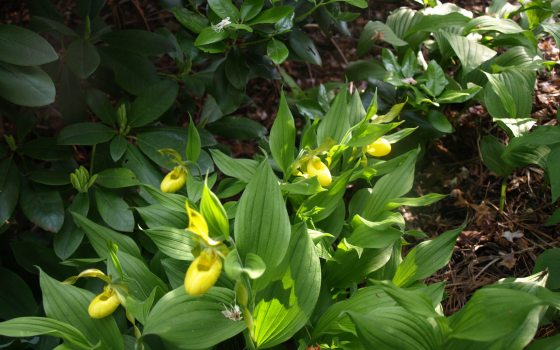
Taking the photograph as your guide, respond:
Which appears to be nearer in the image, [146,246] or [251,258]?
[251,258]

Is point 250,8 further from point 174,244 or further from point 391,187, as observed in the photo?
point 174,244

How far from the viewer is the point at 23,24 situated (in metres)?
2.53

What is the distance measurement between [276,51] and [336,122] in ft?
0.97

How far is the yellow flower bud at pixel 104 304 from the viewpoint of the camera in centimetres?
124

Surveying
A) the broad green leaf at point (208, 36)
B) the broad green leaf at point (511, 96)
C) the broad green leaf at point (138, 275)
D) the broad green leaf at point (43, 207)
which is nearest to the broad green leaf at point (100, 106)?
the broad green leaf at point (43, 207)

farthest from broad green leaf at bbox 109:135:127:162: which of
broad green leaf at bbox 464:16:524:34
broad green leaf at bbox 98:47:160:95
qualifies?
broad green leaf at bbox 464:16:524:34

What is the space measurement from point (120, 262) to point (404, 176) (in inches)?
30.0

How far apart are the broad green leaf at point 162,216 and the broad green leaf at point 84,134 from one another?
1.33 ft

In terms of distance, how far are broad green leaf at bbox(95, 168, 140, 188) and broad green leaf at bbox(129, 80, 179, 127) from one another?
0.59 ft

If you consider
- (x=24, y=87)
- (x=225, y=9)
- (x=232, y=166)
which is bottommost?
(x=232, y=166)

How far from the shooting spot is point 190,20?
1.79 meters

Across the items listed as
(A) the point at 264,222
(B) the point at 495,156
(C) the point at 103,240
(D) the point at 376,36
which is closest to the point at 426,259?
(A) the point at 264,222

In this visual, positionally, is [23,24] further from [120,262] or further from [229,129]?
[120,262]

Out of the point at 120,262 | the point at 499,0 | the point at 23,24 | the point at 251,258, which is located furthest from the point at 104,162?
the point at 499,0
